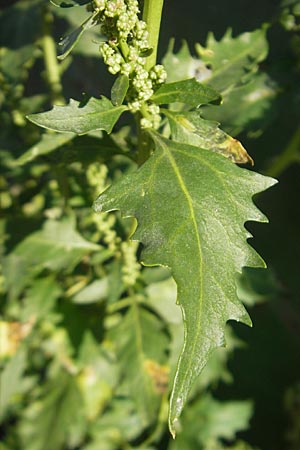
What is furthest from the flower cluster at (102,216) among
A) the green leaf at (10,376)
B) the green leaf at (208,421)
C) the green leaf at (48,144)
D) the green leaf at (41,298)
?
the green leaf at (208,421)

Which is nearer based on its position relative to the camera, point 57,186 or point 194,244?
point 194,244

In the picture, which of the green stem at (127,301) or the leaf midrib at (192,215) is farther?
the green stem at (127,301)

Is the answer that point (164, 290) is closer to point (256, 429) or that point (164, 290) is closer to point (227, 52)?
point (227, 52)

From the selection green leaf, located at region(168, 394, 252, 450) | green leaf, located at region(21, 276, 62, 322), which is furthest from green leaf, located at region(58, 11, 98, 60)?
green leaf, located at region(168, 394, 252, 450)

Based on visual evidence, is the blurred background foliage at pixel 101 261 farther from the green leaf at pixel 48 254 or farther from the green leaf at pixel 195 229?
the green leaf at pixel 195 229

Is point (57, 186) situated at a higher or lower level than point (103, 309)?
higher

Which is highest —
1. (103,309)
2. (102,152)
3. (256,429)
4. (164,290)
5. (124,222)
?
(102,152)

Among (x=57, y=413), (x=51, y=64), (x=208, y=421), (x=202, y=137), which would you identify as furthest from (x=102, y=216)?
(x=208, y=421)

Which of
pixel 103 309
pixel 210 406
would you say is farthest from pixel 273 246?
pixel 103 309
